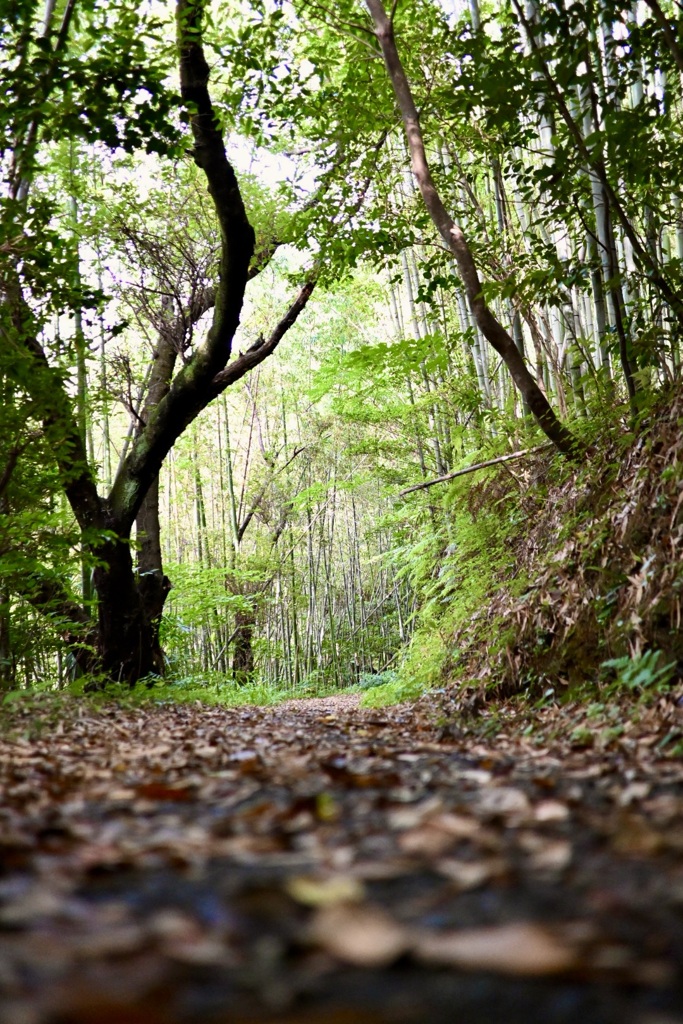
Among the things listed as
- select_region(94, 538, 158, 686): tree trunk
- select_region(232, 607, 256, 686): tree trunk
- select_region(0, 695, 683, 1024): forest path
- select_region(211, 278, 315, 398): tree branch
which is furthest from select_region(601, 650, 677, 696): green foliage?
select_region(232, 607, 256, 686): tree trunk

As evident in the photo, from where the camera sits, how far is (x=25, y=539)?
4.96m

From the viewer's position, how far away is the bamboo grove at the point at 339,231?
3.72m

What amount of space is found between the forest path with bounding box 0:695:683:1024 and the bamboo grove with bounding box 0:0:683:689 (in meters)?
2.82

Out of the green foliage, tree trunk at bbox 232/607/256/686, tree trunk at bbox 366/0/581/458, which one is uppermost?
tree trunk at bbox 366/0/581/458

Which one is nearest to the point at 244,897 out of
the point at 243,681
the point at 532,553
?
the point at 532,553

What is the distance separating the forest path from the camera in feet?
2.21

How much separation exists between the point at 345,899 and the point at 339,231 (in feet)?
17.5

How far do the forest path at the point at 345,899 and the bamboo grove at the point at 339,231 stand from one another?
9.25ft

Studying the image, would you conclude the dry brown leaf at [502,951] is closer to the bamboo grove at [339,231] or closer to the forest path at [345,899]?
the forest path at [345,899]

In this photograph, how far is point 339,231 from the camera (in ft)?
18.4

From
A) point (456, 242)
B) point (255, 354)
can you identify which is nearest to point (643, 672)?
point (456, 242)

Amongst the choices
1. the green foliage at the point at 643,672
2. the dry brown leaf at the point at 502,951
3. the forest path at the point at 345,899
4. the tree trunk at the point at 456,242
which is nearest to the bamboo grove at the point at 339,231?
the tree trunk at the point at 456,242

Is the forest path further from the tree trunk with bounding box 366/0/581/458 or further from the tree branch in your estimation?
the tree branch

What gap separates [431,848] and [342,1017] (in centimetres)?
46
